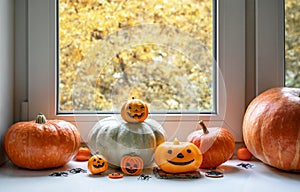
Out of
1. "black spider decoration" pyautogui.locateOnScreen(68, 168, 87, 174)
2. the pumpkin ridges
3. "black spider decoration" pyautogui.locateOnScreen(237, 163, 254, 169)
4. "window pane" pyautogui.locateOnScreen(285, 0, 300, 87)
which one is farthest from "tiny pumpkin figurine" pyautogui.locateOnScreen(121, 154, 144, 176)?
"window pane" pyautogui.locateOnScreen(285, 0, 300, 87)

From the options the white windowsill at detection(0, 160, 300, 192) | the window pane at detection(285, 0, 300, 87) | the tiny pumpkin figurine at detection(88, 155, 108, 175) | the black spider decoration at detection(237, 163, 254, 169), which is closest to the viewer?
the white windowsill at detection(0, 160, 300, 192)

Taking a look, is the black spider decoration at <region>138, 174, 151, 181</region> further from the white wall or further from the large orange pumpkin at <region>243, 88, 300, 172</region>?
the white wall

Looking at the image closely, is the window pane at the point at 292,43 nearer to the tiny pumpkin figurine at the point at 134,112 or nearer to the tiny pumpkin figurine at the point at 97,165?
the tiny pumpkin figurine at the point at 134,112

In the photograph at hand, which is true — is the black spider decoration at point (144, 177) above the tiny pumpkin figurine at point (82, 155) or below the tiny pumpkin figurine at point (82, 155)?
below

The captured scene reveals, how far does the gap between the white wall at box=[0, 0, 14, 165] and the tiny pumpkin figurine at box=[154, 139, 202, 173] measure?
1.56 ft

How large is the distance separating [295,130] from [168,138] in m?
0.40

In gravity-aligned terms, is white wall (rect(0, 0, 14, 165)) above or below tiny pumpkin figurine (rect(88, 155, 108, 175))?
above

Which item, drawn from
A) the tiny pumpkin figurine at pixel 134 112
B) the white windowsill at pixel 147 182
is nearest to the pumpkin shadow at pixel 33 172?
the white windowsill at pixel 147 182

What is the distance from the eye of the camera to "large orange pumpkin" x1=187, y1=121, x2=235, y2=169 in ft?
3.37

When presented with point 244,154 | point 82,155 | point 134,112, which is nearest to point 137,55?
point 134,112

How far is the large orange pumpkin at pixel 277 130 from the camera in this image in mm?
954

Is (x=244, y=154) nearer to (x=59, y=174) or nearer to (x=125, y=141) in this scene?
(x=125, y=141)

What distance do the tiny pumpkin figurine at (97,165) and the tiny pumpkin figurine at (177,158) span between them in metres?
0.14

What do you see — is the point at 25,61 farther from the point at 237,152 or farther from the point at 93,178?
the point at 237,152
